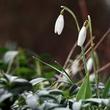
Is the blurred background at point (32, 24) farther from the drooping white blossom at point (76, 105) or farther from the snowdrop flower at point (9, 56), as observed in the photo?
the drooping white blossom at point (76, 105)

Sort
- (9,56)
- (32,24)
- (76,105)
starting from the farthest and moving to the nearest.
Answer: (32,24), (9,56), (76,105)

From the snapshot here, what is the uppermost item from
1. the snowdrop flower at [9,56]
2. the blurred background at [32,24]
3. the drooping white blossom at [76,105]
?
the blurred background at [32,24]

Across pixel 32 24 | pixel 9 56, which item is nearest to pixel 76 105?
pixel 9 56

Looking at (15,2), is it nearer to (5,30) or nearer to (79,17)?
(5,30)

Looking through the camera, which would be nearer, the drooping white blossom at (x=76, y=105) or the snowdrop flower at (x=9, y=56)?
the drooping white blossom at (x=76, y=105)

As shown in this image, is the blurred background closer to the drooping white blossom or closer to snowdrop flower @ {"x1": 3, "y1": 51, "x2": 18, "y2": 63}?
snowdrop flower @ {"x1": 3, "y1": 51, "x2": 18, "y2": 63}

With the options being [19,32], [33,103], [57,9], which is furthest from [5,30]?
[33,103]

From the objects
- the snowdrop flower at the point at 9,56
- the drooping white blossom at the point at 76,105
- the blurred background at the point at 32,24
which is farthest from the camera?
the blurred background at the point at 32,24

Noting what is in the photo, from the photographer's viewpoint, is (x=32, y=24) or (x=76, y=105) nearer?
(x=76, y=105)

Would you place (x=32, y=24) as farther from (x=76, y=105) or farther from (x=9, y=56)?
(x=76, y=105)

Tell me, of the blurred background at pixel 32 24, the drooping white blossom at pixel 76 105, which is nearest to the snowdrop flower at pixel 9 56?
the drooping white blossom at pixel 76 105

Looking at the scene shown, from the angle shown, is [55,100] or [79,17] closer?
[55,100]
